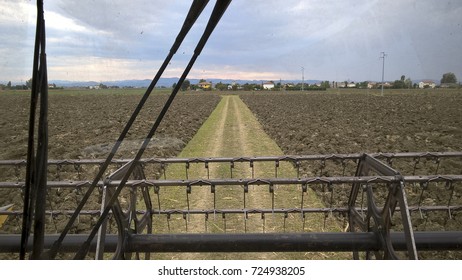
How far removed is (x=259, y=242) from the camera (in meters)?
2.22

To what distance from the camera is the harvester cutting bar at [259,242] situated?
2.13 meters

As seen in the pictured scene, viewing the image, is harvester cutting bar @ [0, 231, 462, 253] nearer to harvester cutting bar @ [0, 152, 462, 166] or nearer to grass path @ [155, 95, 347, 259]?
grass path @ [155, 95, 347, 259]

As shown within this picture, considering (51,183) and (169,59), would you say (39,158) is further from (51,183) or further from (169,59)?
(51,183)

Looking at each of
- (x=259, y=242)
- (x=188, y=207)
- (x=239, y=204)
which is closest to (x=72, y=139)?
(x=239, y=204)

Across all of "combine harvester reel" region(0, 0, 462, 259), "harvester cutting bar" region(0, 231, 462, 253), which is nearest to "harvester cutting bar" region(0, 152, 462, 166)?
"combine harvester reel" region(0, 0, 462, 259)

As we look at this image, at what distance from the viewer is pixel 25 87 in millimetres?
900

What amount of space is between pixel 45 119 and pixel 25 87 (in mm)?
144

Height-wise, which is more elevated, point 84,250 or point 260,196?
point 84,250

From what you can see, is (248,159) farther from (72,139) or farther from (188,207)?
(72,139)

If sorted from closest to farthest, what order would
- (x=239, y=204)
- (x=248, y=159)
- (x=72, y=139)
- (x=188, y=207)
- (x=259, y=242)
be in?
(x=259, y=242) < (x=188, y=207) < (x=248, y=159) < (x=239, y=204) < (x=72, y=139)

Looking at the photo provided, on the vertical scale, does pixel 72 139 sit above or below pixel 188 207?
below

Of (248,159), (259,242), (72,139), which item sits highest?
(248,159)

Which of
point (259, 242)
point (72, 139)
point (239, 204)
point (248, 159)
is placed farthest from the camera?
point (72, 139)
